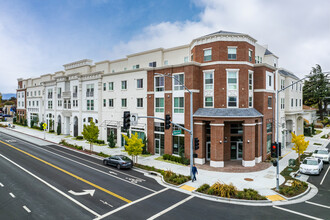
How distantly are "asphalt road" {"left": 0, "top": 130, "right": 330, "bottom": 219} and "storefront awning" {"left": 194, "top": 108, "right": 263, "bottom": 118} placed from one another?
8876mm

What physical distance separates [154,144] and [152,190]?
526 inches

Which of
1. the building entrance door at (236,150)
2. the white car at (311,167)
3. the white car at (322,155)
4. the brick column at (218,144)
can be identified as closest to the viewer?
the white car at (311,167)

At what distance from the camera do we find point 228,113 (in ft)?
79.1

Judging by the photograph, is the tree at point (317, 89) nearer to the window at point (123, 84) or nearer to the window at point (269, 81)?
the window at point (269, 81)

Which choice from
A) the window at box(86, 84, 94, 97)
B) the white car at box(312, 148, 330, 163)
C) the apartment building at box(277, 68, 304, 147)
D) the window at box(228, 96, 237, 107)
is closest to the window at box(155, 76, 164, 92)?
the window at box(228, 96, 237, 107)

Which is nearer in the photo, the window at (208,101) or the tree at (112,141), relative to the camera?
the window at (208,101)

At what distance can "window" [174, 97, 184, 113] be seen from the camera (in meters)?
27.2

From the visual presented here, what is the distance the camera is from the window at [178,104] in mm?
27203

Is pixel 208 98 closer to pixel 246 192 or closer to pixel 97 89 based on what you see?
pixel 246 192

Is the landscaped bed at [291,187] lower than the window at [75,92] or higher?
lower

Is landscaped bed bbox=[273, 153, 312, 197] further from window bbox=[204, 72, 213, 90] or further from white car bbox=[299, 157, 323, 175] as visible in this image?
window bbox=[204, 72, 213, 90]

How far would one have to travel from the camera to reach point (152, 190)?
1731 centimetres

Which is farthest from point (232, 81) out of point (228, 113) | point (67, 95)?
point (67, 95)

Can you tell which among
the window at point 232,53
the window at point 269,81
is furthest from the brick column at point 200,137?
the window at point 269,81
